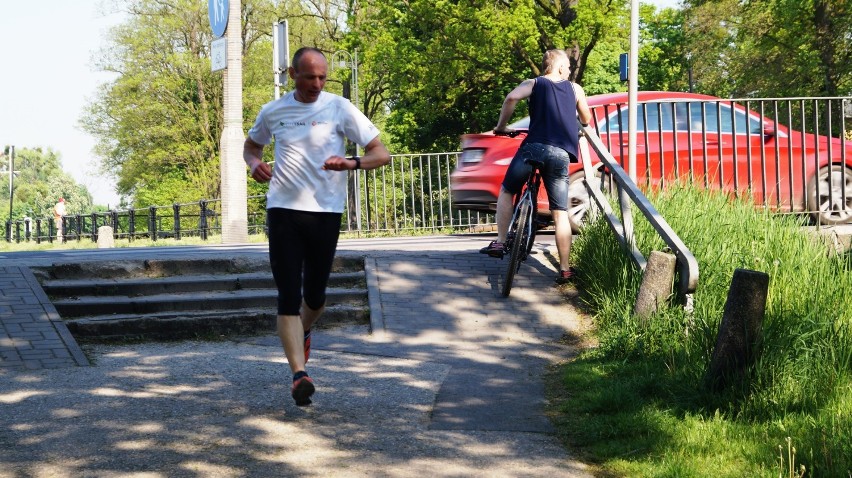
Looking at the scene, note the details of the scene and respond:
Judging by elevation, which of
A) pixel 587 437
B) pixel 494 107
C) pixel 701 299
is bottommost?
pixel 587 437

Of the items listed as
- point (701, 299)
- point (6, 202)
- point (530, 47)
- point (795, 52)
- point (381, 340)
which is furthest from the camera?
point (6, 202)

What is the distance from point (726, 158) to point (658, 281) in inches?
203

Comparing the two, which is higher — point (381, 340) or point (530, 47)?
point (530, 47)

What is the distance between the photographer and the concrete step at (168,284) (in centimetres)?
930

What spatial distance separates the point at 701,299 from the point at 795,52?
3112 centimetres

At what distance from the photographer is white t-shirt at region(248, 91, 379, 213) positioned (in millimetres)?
5969

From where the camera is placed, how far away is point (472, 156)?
13211 mm

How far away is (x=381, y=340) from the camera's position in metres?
8.33

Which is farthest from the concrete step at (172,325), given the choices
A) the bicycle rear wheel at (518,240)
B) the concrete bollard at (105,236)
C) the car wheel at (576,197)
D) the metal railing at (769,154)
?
the concrete bollard at (105,236)

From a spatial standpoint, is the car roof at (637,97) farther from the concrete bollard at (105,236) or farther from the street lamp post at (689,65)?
the street lamp post at (689,65)

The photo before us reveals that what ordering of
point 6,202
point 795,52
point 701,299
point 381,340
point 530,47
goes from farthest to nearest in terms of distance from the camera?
point 6,202, point 795,52, point 530,47, point 381,340, point 701,299

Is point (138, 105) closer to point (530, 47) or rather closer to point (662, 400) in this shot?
point (530, 47)

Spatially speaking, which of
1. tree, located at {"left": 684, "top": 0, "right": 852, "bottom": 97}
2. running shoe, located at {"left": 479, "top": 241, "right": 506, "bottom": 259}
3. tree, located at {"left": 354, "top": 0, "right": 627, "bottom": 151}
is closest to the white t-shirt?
running shoe, located at {"left": 479, "top": 241, "right": 506, "bottom": 259}

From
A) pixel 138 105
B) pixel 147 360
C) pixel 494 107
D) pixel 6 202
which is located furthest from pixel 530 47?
pixel 6 202
